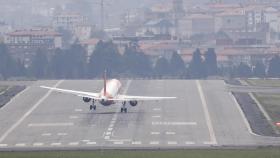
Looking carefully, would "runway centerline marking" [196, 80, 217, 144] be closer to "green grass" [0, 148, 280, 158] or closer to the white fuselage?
"green grass" [0, 148, 280, 158]

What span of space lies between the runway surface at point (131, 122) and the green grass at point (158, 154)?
376 centimetres

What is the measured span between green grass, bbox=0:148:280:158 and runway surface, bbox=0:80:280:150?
3.76 meters

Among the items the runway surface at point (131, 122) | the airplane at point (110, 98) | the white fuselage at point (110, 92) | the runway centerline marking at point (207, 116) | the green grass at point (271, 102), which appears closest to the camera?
the runway surface at point (131, 122)

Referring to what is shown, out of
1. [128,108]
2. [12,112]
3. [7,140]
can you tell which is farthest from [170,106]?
[7,140]

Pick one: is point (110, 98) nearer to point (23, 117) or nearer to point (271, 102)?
point (23, 117)

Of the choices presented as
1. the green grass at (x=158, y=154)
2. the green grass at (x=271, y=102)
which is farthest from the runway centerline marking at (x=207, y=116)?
the green grass at (x=158, y=154)

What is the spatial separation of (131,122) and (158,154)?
23829 millimetres

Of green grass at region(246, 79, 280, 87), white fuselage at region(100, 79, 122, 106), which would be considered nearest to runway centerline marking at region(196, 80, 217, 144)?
white fuselage at region(100, 79, 122, 106)

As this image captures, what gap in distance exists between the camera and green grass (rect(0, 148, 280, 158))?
355 ft

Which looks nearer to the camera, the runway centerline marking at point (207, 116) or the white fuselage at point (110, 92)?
the runway centerline marking at point (207, 116)

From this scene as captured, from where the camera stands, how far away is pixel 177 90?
164500 mm

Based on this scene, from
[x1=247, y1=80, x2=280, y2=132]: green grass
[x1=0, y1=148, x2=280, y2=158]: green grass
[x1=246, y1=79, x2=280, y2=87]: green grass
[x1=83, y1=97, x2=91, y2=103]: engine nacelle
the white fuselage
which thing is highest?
the white fuselage

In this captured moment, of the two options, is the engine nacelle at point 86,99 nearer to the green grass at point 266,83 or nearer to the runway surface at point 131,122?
the runway surface at point 131,122

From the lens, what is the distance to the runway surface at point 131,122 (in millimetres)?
118812
